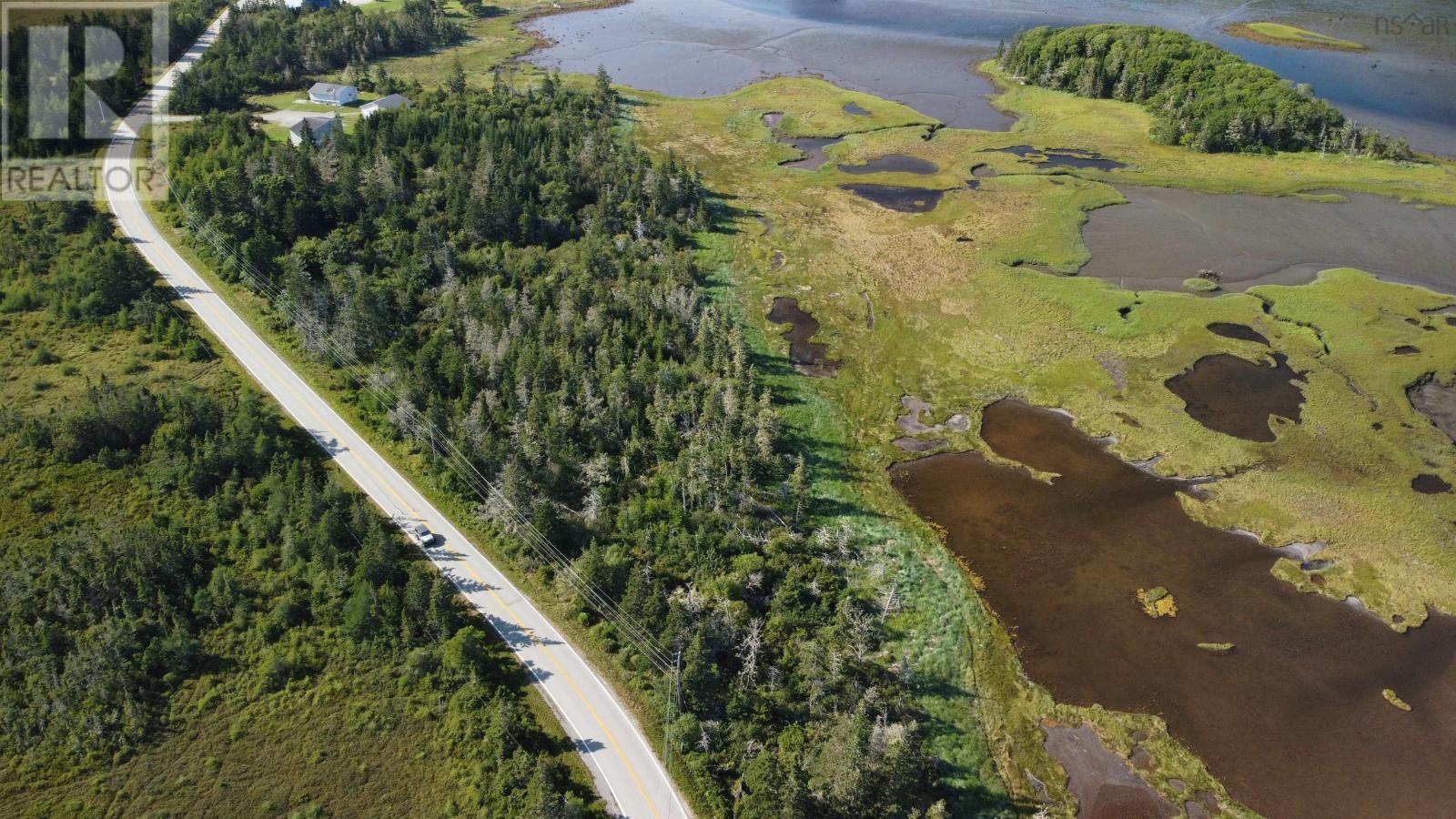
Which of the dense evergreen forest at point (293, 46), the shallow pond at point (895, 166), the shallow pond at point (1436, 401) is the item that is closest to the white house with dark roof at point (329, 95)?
the dense evergreen forest at point (293, 46)

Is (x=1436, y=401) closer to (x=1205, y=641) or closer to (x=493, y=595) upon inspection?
(x=1205, y=641)

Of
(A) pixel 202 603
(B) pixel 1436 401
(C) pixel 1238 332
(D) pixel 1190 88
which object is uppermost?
(D) pixel 1190 88

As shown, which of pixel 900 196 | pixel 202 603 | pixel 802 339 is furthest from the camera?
pixel 900 196

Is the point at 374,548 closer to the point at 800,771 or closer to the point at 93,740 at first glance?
the point at 93,740

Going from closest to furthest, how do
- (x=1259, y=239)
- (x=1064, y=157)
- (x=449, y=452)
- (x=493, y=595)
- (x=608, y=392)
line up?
(x=493, y=595) < (x=449, y=452) < (x=608, y=392) < (x=1259, y=239) < (x=1064, y=157)

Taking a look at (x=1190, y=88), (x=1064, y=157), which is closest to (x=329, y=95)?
(x=1064, y=157)

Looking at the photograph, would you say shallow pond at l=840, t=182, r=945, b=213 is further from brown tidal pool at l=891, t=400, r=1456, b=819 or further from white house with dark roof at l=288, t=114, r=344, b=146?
white house with dark roof at l=288, t=114, r=344, b=146
